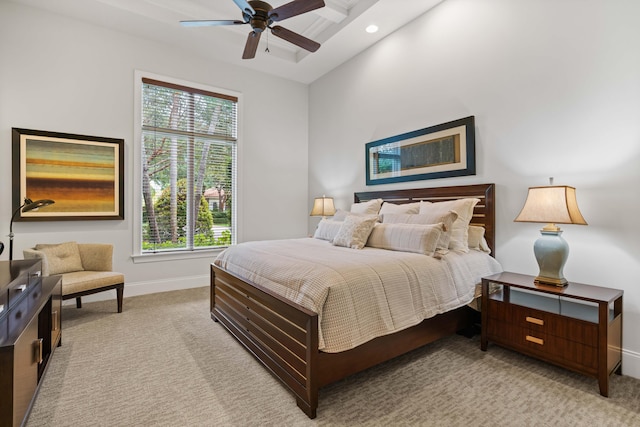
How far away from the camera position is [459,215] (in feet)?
9.66

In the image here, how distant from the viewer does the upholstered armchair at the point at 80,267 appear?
3018mm

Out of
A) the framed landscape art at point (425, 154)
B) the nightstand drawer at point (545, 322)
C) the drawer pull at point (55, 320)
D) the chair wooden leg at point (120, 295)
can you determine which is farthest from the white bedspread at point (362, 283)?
the chair wooden leg at point (120, 295)

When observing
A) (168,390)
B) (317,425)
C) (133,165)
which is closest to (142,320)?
(168,390)

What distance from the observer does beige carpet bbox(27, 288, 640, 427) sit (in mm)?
1706

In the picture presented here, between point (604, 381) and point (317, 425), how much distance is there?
5.86 ft

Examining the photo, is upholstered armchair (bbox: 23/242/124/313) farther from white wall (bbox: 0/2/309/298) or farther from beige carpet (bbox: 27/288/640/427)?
beige carpet (bbox: 27/288/640/427)

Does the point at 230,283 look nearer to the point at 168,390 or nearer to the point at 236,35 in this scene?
the point at 168,390

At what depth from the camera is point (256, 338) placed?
2342 millimetres

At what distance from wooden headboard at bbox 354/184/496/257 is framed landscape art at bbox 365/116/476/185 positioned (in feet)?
0.55

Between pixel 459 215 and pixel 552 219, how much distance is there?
2.64ft

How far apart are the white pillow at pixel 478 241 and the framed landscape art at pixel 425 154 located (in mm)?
629

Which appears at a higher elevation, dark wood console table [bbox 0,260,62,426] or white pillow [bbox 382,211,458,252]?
white pillow [bbox 382,211,458,252]

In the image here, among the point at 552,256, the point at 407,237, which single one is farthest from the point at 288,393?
the point at 552,256

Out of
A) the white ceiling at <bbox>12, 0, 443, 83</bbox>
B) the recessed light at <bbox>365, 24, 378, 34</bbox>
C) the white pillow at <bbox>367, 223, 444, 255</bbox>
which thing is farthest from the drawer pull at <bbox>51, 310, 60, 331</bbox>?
the recessed light at <bbox>365, 24, 378, 34</bbox>
